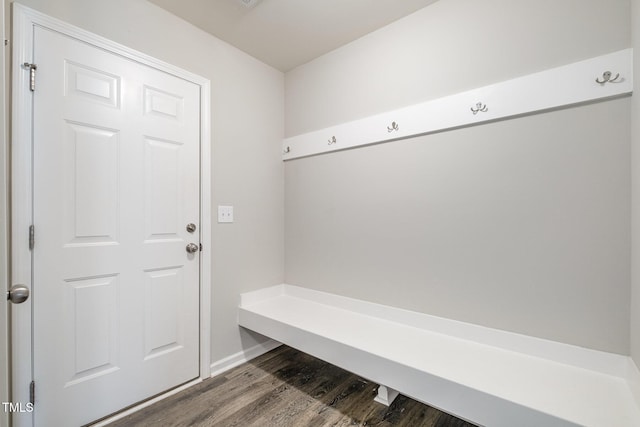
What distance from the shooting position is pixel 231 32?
6.82ft

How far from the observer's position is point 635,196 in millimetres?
1208

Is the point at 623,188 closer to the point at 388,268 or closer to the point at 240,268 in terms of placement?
the point at 388,268

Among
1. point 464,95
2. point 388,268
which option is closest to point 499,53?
point 464,95

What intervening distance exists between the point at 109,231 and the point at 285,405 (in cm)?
148

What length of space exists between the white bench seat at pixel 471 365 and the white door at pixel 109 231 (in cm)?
72

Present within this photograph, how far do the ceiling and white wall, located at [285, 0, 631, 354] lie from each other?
4.5 inches

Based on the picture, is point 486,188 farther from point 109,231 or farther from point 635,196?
point 109,231

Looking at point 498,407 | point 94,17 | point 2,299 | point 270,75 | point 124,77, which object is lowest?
point 498,407

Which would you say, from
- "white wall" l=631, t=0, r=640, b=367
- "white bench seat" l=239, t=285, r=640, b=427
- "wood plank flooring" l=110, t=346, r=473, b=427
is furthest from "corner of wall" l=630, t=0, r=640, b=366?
"wood plank flooring" l=110, t=346, r=473, b=427

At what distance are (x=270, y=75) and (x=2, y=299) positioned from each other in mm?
2379

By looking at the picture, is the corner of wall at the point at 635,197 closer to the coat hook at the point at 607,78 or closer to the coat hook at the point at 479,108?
the coat hook at the point at 607,78

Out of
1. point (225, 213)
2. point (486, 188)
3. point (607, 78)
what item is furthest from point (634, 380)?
A: point (225, 213)

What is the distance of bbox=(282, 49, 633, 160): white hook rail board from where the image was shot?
129 cm

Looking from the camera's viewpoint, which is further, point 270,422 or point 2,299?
point 270,422
